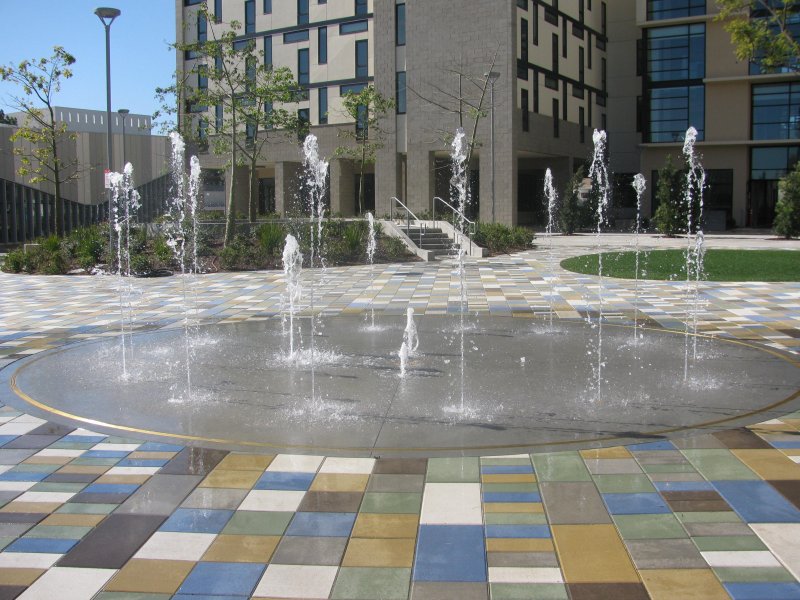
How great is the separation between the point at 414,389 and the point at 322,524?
309 centimetres

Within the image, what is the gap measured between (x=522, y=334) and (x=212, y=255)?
14.1m

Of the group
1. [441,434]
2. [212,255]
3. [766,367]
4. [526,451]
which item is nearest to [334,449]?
[441,434]

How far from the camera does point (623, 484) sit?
→ 4746 millimetres

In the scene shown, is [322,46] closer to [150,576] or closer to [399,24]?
[399,24]

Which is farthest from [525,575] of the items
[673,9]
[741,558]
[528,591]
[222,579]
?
[673,9]

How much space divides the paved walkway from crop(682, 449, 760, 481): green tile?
0.01m

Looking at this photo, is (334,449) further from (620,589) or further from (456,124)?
(456,124)

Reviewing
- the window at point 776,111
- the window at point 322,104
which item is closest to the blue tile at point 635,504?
the window at point 322,104

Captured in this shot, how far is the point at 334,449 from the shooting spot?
217 inches

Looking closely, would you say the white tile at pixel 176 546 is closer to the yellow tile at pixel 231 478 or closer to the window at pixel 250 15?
the yellow tile at pixel 231 478

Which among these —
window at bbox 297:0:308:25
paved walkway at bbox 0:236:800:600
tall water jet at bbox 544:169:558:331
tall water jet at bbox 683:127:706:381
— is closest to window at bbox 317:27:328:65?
window at bbox 297:0:308:25

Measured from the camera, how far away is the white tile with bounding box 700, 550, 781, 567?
12.1 ft

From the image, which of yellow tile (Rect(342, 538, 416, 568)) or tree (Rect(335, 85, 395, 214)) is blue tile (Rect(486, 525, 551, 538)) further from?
tree (Rect(335, 85, 395, 214))

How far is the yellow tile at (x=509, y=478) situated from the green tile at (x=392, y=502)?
0.51m
